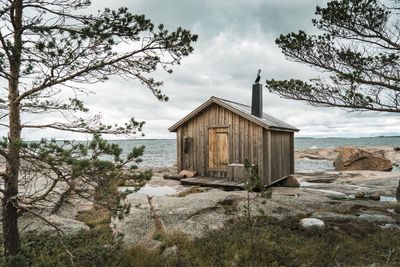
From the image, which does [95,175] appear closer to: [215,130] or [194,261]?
[194,261]

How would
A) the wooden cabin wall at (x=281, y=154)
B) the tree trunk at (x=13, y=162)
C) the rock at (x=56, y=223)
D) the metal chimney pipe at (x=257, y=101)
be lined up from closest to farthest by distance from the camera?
the tree trunk at (x=13, y=162) → the rock at (x=56, y=223) → the wooden cabin wall at (x=281, y=154) → the metal chimney pipe at (x=257, y=101)

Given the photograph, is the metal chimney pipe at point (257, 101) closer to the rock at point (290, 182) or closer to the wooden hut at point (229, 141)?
the wooden hut at point (229, 141)

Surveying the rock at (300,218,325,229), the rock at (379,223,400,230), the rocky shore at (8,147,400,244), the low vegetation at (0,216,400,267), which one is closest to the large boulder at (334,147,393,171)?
the rocky shore at (8,147,400,244)

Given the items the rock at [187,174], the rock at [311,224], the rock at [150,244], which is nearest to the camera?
the rock at [150,244]

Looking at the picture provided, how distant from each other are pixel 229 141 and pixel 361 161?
16.5 metres

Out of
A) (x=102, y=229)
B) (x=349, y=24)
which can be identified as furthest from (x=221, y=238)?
(x=349, y=24)

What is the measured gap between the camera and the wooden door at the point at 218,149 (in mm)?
16078

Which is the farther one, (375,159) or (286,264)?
(375,159)

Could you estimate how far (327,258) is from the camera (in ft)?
20.9

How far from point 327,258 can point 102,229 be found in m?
5.21

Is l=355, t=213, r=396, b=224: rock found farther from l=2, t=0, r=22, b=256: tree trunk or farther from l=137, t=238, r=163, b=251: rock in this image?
l=2, t=0, r=22, b=256: tree trunk

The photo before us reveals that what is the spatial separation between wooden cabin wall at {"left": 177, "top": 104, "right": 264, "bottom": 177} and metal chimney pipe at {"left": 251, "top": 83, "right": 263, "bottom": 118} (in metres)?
1.60

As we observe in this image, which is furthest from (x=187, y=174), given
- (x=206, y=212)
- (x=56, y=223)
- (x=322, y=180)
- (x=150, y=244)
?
(x=150, y=244)

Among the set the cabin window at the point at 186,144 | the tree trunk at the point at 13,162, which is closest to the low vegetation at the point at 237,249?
the tree trunk at the point at 13,162
